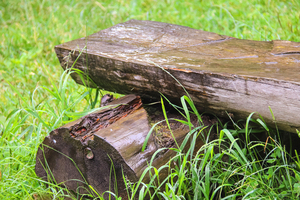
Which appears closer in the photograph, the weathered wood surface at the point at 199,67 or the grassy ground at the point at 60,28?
the weathered wood surface at the point at 199,67

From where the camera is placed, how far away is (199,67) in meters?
1.59

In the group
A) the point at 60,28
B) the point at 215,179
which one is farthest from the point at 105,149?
the point at 60,28

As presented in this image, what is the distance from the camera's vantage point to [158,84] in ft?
5.68

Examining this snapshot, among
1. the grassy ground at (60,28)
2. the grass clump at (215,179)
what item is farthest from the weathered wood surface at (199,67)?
the grassy ground at (60,28)

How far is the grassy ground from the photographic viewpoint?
9.33 feet

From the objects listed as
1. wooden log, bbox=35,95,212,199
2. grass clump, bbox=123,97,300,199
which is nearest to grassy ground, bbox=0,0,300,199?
wooden log, bbox=35,95,212,199

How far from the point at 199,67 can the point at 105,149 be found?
0.67 meters

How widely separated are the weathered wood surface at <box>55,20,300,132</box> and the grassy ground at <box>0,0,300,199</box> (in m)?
0.45

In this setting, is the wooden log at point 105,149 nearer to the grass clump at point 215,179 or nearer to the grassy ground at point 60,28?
the grass clump at point 215,179

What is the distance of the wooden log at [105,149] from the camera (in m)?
1.48

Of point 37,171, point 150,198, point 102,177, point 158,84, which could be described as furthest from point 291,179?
point 37,171

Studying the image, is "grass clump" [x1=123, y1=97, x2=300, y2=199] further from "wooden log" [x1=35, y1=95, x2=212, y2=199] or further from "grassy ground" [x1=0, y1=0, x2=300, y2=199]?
"grassy ground" [x1=0, y1=0, x2=300, y2=199]

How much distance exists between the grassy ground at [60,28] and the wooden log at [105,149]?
0.39m

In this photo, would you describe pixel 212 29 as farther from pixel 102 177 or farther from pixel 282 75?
pixel 102 177
